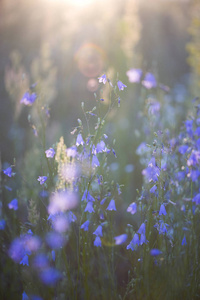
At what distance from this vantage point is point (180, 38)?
18.1 m

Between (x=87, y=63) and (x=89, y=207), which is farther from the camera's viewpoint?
(x=87, y=63)

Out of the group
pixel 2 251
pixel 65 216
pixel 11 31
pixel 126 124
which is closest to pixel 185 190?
pixel 65 216

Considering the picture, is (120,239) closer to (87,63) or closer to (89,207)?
(89,207)

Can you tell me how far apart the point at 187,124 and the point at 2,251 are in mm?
1831

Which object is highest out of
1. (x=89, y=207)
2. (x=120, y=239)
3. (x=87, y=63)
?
(x=87, y=63)

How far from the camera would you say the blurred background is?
3.72 meters

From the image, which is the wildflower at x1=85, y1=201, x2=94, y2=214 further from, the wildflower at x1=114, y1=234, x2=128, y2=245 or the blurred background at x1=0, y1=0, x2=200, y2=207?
the blurred background at x1=0, y1=0, x2=200, y2=207

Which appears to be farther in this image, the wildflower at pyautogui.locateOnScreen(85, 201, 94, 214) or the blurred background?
the blurred background

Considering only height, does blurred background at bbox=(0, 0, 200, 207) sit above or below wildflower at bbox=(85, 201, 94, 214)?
above

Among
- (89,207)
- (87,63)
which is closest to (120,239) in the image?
(89,207)

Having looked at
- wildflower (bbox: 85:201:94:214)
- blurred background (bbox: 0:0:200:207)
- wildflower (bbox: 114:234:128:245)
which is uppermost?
blurred background (bbox: 0:0:200:207)

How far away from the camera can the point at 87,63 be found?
8.95 m

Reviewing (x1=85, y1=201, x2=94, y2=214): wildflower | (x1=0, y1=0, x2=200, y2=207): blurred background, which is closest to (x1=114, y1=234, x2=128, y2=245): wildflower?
(x1=85, y1=201, x2=94, y2=214): wildflower

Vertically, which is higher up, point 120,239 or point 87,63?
point 87,63
